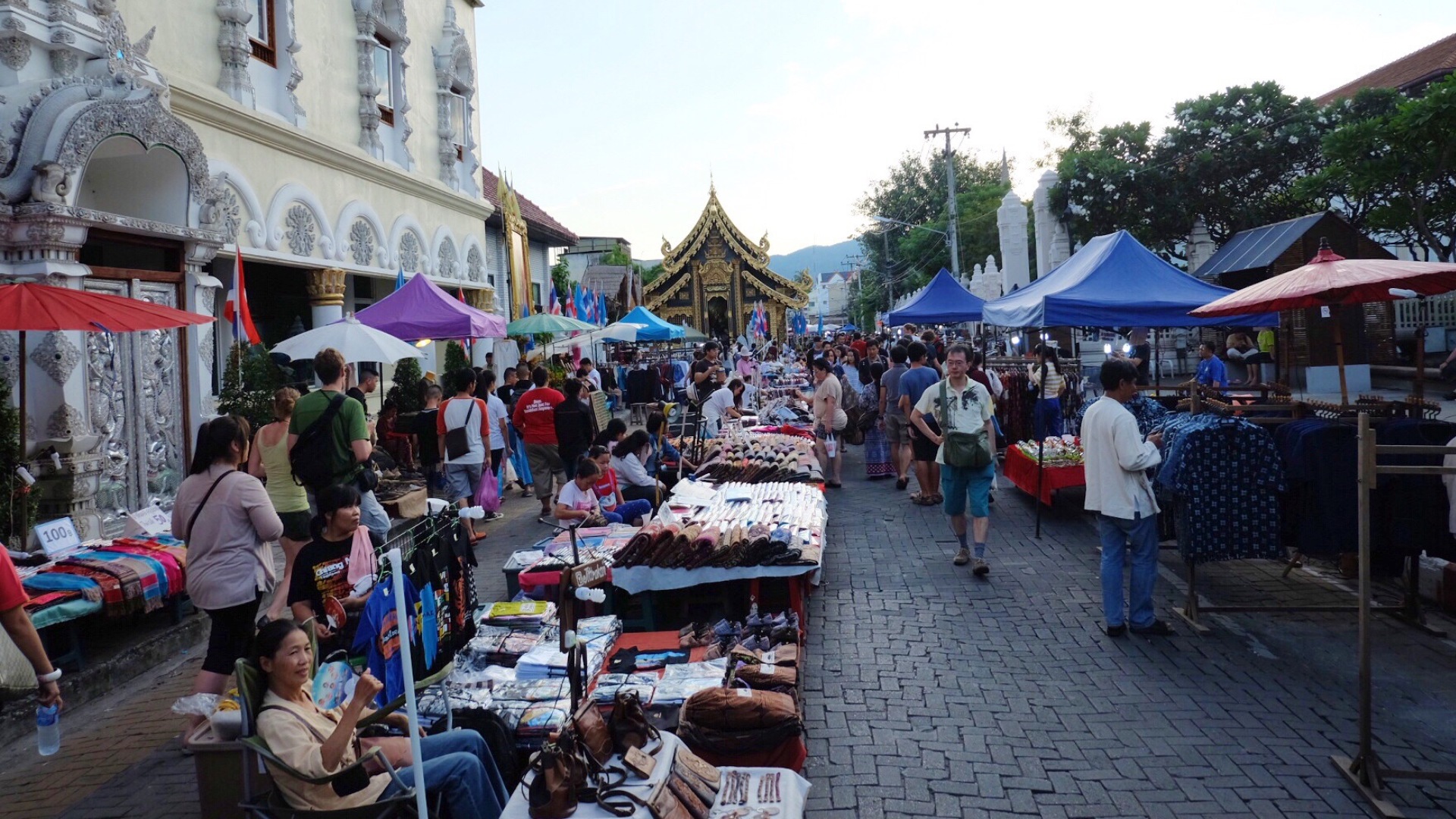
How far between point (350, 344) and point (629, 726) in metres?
6.44

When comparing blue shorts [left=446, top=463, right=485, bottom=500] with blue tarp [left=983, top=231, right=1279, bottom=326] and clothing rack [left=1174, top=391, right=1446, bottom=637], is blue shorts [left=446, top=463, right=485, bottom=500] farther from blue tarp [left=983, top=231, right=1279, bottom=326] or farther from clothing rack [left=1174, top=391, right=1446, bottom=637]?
clothing rack [left=1174, top=391, right=1446, bottom=637]

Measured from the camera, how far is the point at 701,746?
440 centimetres

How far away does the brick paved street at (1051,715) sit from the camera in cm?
438

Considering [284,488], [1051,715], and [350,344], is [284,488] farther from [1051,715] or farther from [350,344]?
[1051,715]

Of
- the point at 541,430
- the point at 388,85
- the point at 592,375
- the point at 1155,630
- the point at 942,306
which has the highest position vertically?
the point at 388,85

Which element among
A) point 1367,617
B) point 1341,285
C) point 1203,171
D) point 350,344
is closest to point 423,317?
point 350,344

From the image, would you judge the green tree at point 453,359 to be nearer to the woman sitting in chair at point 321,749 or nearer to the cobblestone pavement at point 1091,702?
the cobblestone pavement at point 1091,702

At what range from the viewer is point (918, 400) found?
10695mm

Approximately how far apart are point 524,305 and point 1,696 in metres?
13.7

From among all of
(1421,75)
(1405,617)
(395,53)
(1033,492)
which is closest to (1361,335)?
(1421,75)

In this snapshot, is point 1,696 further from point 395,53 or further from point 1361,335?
point 1361,335

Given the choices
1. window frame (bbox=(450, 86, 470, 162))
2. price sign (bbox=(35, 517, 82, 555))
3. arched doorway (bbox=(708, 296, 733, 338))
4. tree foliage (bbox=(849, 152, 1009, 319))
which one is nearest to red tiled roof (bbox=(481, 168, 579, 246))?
window frame (bbox=(450, 86, 470, 162))

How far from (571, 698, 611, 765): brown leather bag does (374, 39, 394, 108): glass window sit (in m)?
14.5

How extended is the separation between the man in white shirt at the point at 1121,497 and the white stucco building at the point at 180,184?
7866 mm
